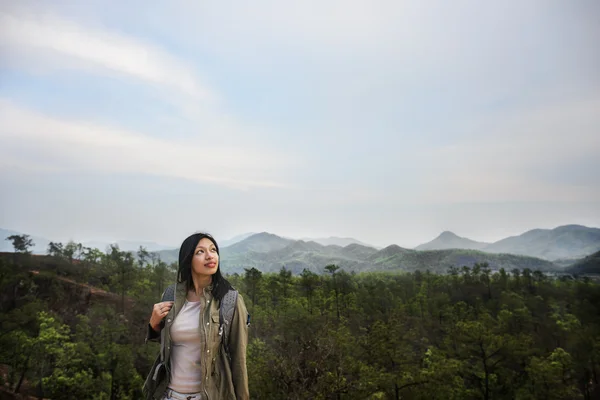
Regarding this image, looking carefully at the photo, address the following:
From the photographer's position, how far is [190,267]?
96.9 inches

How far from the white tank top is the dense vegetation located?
16.5 m

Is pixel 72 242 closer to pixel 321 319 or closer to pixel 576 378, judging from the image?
pixel 321 319

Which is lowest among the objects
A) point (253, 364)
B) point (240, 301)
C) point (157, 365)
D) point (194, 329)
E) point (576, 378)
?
point (576, 378)

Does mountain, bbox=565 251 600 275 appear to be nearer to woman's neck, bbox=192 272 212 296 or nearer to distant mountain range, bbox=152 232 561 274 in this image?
distant mountain range, bbox=152 232 561 274

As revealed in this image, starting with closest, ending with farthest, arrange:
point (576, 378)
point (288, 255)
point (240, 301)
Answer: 1. point (240, 301)
2. point (576, 378)
3. point (288, 255)

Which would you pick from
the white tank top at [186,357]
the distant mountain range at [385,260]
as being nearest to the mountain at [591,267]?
the distant mountain range at [385,260]

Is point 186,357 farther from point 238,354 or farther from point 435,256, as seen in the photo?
point 435,256

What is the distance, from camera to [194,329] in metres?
2.24

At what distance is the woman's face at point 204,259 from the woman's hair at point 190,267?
28 millimetres

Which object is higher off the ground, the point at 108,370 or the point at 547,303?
the point at 547,303

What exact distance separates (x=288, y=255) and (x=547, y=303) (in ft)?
486

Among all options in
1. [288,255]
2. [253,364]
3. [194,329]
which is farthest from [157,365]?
[288,255]

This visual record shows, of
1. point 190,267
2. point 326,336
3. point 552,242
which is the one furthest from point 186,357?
point 552,242

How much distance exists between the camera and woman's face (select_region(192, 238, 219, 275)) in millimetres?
2412
